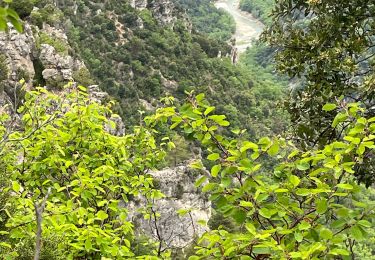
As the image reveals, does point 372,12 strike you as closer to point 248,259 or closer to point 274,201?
point 274,201

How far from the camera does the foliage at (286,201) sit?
304 centimetres

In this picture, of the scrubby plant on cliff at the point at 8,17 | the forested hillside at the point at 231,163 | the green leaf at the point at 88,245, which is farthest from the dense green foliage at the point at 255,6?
the scrubby plant on cliff at the point at 8,17

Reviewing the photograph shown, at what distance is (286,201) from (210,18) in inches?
6598

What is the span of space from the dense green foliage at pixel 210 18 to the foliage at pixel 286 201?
15541cm

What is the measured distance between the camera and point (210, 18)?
166 metres

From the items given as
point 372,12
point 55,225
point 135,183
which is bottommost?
point 135,183

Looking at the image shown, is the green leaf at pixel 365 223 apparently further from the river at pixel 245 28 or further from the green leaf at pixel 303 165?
the river at pixel 245 28

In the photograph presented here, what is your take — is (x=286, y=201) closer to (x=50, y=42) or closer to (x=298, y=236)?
(x=298, y=236)

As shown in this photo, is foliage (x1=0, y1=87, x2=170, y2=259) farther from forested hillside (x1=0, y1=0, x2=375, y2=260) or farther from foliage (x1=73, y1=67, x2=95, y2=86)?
foliage (x1=73, y1=67, x2=95, y2=86)

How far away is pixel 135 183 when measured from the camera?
6832mm

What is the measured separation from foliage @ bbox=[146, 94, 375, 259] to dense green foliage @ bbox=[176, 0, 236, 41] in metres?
155

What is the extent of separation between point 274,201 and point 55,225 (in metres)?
2.61

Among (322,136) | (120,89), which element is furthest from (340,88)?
(120,89)

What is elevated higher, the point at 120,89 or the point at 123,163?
the point at 123,163
